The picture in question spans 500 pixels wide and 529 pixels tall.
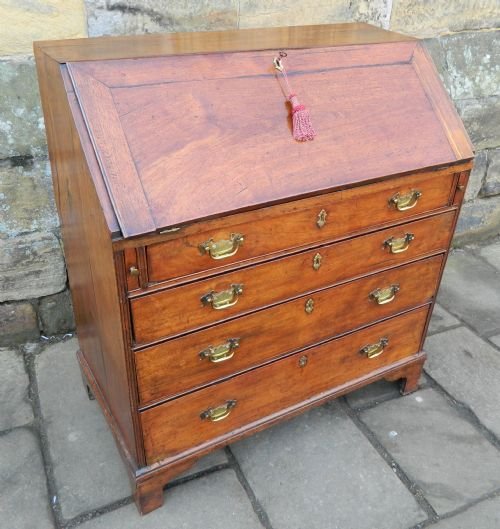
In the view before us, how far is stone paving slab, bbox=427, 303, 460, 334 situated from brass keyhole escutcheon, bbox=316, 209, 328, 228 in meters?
1.45

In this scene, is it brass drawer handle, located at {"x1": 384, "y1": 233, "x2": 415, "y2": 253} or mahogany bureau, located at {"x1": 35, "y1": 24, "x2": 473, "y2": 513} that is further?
brass drawer handle, located at {"x1": 384, "y1": 233, "x2": 415, "y2": 253}

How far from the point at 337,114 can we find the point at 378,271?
59 centimetres

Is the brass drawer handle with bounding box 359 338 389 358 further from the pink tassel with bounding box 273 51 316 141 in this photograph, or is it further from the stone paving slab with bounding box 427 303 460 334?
the pink tassel with bounding box 273 51 316 141

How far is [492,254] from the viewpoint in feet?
11.9

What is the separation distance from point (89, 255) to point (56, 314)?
119cm

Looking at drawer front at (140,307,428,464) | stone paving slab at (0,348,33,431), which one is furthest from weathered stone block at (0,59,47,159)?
drawer front at (140,307,428,464)

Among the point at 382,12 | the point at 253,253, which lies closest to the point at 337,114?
the point at 253,253

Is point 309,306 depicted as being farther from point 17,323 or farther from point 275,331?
point 17,323

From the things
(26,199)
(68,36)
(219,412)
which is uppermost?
(68,36)

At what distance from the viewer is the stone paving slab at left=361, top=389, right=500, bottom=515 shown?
203 cm

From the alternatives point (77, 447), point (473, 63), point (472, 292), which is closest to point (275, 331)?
point (77, 447)

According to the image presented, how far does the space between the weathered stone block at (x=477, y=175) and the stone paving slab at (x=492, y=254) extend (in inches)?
15.5

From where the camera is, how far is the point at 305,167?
1.59 meters

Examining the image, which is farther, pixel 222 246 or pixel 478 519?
pixel 478 519
